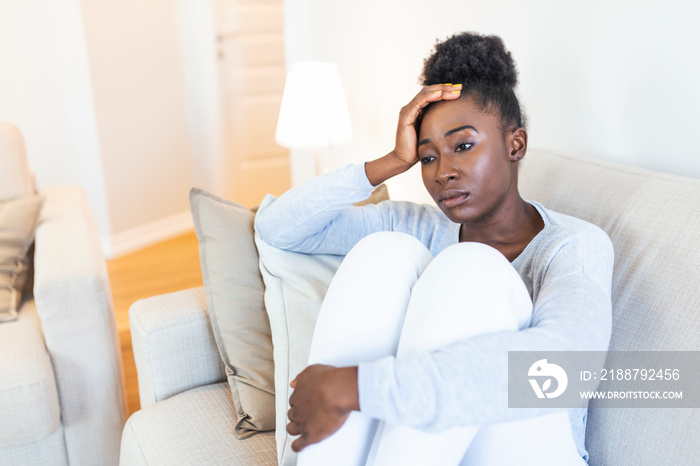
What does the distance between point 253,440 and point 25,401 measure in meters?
0.55

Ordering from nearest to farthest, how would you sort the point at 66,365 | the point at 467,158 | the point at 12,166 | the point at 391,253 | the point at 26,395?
the point at 391,253 < the point at 467,158 < the point at 26,395 < the point at 66,365 < the point at 12,166

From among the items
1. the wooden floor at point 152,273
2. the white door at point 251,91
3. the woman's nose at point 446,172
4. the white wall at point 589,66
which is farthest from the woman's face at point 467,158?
the white door at point 251,91

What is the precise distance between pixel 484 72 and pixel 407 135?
179mm

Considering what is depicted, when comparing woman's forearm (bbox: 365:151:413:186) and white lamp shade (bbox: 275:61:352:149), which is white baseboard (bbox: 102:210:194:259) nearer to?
white lamp shade (bbox: 275:61:352:149)

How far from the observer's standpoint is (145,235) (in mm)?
3395

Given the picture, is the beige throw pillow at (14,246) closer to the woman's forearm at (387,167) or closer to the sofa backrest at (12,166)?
the sofa backrest at (12,166)

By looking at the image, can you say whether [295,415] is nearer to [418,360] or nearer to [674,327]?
[418,360]

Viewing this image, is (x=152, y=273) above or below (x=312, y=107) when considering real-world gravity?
below

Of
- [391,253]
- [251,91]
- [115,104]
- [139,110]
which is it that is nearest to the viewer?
[391,253]

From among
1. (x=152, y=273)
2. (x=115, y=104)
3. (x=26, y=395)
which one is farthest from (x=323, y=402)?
(x=115, y=104)

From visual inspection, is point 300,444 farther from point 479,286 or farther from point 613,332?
point 613,332

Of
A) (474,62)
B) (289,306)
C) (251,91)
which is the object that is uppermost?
(474,62)

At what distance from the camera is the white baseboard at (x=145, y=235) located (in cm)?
323

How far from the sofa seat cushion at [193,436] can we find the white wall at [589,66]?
3.08ft
